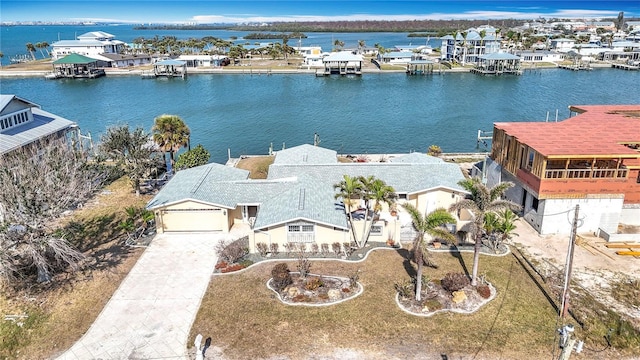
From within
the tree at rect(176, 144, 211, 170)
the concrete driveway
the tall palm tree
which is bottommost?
the concrete driveway

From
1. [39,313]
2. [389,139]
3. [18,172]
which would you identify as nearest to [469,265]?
[39,313]

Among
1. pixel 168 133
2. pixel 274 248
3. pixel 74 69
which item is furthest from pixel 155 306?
pixel 74 69

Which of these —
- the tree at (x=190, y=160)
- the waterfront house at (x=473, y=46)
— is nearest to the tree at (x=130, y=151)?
the tree at (x=190, y=160)

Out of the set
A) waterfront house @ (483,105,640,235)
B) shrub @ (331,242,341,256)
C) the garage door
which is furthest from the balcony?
the garage door

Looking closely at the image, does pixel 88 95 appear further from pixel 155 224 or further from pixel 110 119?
pixel 155 224

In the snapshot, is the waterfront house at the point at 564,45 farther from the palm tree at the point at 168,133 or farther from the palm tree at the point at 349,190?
the palm tree at the point at 349,190

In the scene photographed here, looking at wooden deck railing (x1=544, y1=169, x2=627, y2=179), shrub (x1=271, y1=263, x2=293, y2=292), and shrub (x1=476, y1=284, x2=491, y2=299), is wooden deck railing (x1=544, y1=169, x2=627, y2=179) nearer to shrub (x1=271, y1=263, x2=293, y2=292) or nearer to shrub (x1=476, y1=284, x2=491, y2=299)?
shrub (x1=476, y1=284, x2=491, y2=299)
